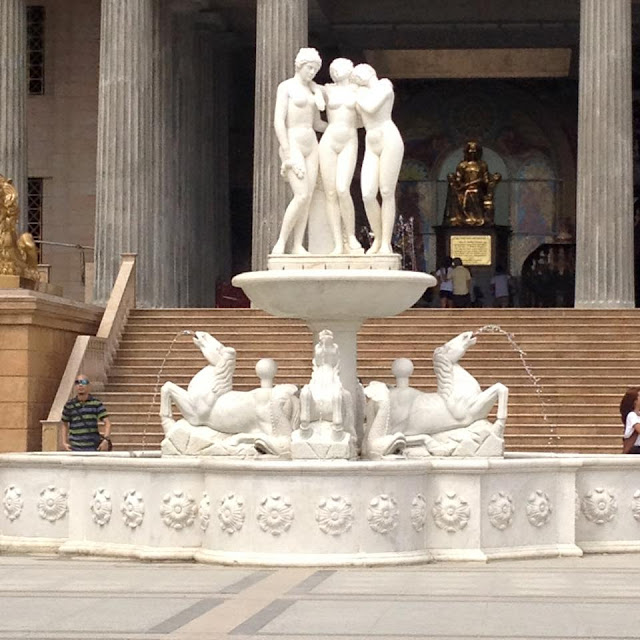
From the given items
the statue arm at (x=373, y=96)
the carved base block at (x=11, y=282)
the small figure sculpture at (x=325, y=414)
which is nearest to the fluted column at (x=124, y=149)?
the carved base block at (x=11, y=282)

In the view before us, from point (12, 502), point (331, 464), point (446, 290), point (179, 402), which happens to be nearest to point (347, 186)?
point (179, 402)

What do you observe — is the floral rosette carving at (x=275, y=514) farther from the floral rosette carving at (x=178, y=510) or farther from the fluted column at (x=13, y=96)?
the fluted column at (x=13, y=96)

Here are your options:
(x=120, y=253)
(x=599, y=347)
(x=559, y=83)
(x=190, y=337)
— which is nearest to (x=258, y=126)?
(x=120, y=253)

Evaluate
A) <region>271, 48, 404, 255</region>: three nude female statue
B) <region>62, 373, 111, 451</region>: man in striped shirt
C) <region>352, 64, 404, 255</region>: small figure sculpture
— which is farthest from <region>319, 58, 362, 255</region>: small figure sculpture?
<region>62, 373, 111, 451</region>: man in striped shirt

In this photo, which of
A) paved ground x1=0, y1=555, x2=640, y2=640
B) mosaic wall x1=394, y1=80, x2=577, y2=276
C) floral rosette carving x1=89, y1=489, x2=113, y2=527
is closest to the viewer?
paved ground x1=0, y1=555, x2=640, y2=640

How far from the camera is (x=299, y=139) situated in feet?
62.6

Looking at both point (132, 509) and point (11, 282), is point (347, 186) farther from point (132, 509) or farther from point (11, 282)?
Answer: point (11, 282)

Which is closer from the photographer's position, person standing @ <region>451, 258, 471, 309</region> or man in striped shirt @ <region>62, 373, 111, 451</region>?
man in striped shirt @ <region>62, 373, 111, 451</region>

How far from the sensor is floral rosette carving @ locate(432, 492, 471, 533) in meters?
17.0

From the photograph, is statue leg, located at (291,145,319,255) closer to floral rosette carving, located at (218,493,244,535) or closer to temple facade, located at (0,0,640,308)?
floral rosette carving, located at (218,493,244,535)

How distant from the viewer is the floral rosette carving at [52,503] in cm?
1811

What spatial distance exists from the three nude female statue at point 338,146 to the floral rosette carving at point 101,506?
3044 mm

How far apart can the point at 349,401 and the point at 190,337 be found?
16.6 meters

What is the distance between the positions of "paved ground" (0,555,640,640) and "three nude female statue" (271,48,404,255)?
153 inches
